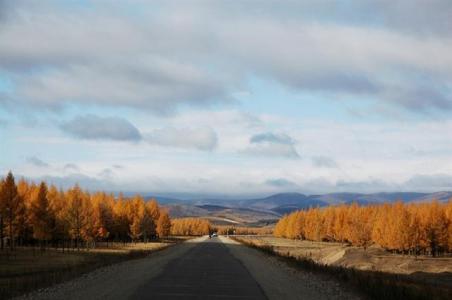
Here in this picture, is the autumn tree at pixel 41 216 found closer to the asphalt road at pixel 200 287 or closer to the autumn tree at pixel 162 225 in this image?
the asphalt road at pixel 200 287

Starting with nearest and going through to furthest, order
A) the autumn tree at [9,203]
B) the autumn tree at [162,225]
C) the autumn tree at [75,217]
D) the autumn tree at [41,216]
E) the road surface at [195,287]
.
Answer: the road surface at [195,287] < the autumn tree at [9,203] < the autumn tree at [41,216] < the autumn tree at [75,217] < the autumn tree at [162,225]

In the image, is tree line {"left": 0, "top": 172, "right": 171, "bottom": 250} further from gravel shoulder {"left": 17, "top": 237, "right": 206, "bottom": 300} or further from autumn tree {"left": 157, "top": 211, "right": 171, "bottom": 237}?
gravel shoulder {"left": 17, "top": 237, "right": 206, "bottom": 300}

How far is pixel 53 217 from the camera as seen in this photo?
268 feet

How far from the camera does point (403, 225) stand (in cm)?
9494

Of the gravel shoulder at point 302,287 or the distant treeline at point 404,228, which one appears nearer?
the gravel shoulder at point 302,287

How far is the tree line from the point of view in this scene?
7288 centimetres

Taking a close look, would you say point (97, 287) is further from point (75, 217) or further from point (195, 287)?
point (75, 217)

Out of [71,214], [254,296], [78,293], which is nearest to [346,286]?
[254,296]

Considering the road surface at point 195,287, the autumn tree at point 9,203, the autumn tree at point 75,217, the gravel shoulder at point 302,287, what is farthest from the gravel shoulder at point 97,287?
the autumn tree at point 75,217

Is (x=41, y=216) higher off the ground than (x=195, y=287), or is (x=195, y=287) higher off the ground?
(x=41, y=216)

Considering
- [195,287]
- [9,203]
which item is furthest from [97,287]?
[9,203]

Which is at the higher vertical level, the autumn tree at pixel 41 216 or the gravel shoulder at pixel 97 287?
the autumn tree at pixel 41 216

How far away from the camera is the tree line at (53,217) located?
239 feet

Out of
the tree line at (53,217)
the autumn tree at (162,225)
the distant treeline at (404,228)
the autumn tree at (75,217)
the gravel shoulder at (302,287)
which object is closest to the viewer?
the gravel shoulder at (302,287)
